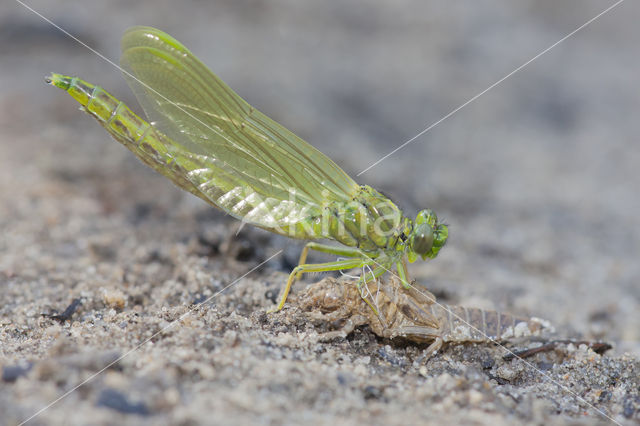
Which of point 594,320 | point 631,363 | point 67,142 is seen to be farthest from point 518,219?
point 67,142

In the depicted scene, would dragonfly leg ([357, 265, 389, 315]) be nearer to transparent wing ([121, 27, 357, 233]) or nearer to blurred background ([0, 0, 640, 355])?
transparent wing ([121, 27, 357, 233])

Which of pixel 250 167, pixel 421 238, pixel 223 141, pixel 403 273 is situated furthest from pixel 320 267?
pixel 223 141

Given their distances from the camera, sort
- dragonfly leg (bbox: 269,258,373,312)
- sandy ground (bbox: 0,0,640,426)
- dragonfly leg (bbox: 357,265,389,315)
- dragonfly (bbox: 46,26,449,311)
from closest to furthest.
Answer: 1. sandy ground (bbox: 0,0,640,426)
2. dragonfly leg (bbox: 357,265,389,315)
3. dragonfly leg (bbox: 269,258,373,312)
4. dragonfly (bbox: 46,26,449,311)

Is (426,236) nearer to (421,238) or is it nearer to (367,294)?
(421,238)

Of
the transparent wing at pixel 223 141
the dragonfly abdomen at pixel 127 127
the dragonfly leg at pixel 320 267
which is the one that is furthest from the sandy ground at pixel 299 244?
the dragonfly abdomen at pixel 127 127

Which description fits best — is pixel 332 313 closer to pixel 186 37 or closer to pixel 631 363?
pixel 631 363

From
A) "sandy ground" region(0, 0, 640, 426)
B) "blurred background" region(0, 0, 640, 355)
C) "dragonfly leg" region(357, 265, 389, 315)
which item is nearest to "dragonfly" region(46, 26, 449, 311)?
"dragonfly leg" region(357, 265, 389, 315)

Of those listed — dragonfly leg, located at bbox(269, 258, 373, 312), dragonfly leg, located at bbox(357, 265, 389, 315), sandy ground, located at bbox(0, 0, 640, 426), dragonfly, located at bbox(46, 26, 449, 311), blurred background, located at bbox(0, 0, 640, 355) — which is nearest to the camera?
sandy ground, located at bbox(0, 0, 640, 426)

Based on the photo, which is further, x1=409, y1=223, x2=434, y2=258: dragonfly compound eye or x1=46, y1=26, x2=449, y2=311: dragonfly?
x1=409, y1=223, x2=434, y2=258: dragonfly compound eye

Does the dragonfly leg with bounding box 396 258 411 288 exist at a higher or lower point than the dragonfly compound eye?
lower
